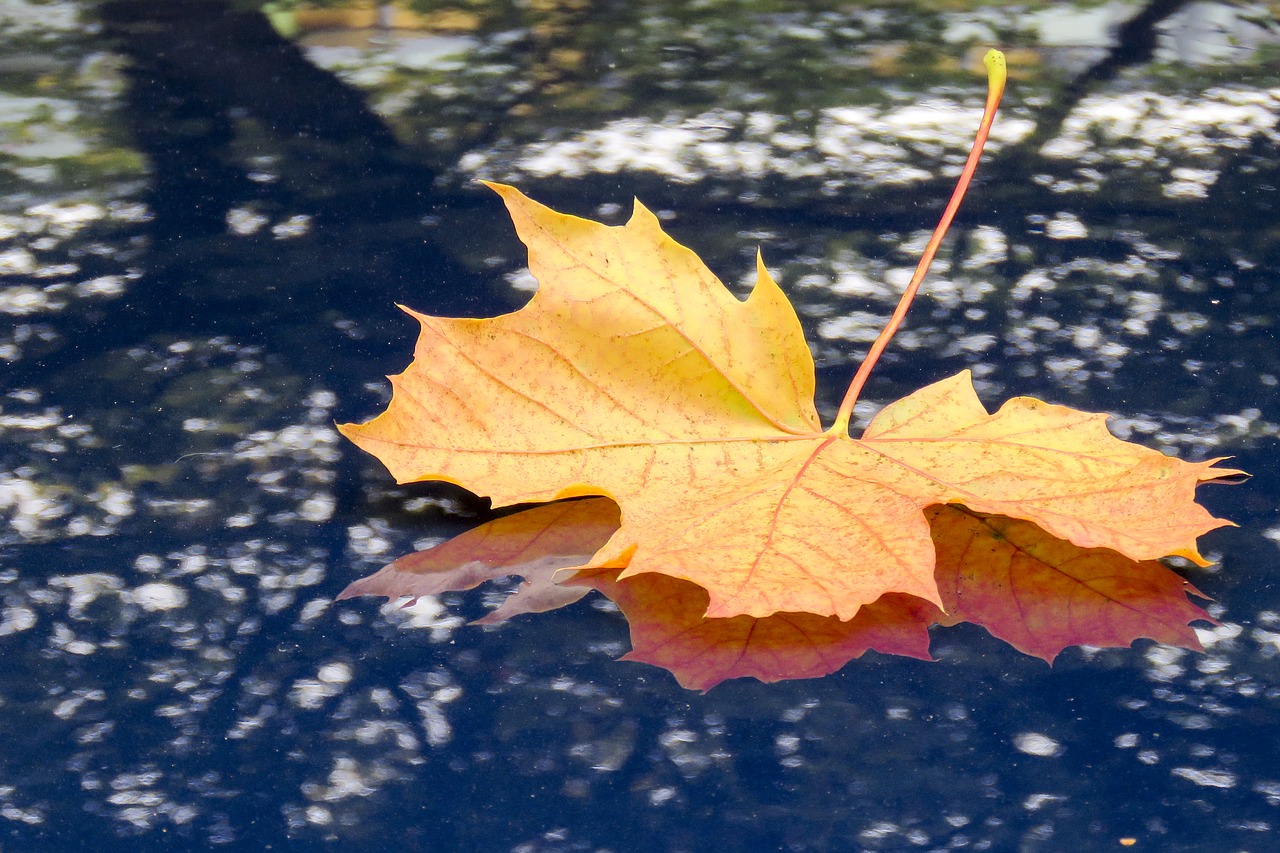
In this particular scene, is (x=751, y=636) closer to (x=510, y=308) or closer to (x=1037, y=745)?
(x=1037, y=745)

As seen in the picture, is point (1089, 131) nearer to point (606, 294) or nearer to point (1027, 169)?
point (1027, 169)

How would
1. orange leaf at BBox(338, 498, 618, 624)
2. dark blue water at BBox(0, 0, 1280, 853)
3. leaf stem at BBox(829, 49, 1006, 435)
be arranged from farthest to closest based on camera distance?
leaf stem at BBox(829, 49, 1006, 435) → orange leaf at BBox(338, 498, 618, 624) → dark blue water at BBox(0, 0, 1280, 853)

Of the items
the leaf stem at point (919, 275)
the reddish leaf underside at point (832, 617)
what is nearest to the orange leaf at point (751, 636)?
the reddish leaf underside at point (832, 617)

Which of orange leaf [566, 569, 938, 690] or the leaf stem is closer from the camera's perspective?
orange leaf [566, 569, 938, 690]

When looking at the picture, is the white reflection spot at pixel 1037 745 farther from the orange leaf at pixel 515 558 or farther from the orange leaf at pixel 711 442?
the orange leaf at pixel 515 558

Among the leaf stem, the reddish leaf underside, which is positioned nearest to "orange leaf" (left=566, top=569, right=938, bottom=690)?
the reddish leaf underside

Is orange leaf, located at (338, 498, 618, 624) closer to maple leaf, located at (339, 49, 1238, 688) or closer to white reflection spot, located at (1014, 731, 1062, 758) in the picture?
maple leaf, located at (339, 49, 1238, 688)

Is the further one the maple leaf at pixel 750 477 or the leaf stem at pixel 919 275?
the leaf stem at pixel 919 275

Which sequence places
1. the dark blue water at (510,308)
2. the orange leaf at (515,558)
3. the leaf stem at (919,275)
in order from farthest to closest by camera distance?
the leaf stem at (919,275)
the orange leaf at (515,558)
the dark blue water at (510,308)

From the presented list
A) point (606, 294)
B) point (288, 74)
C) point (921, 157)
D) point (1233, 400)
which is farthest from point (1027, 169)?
point (288, 74)
